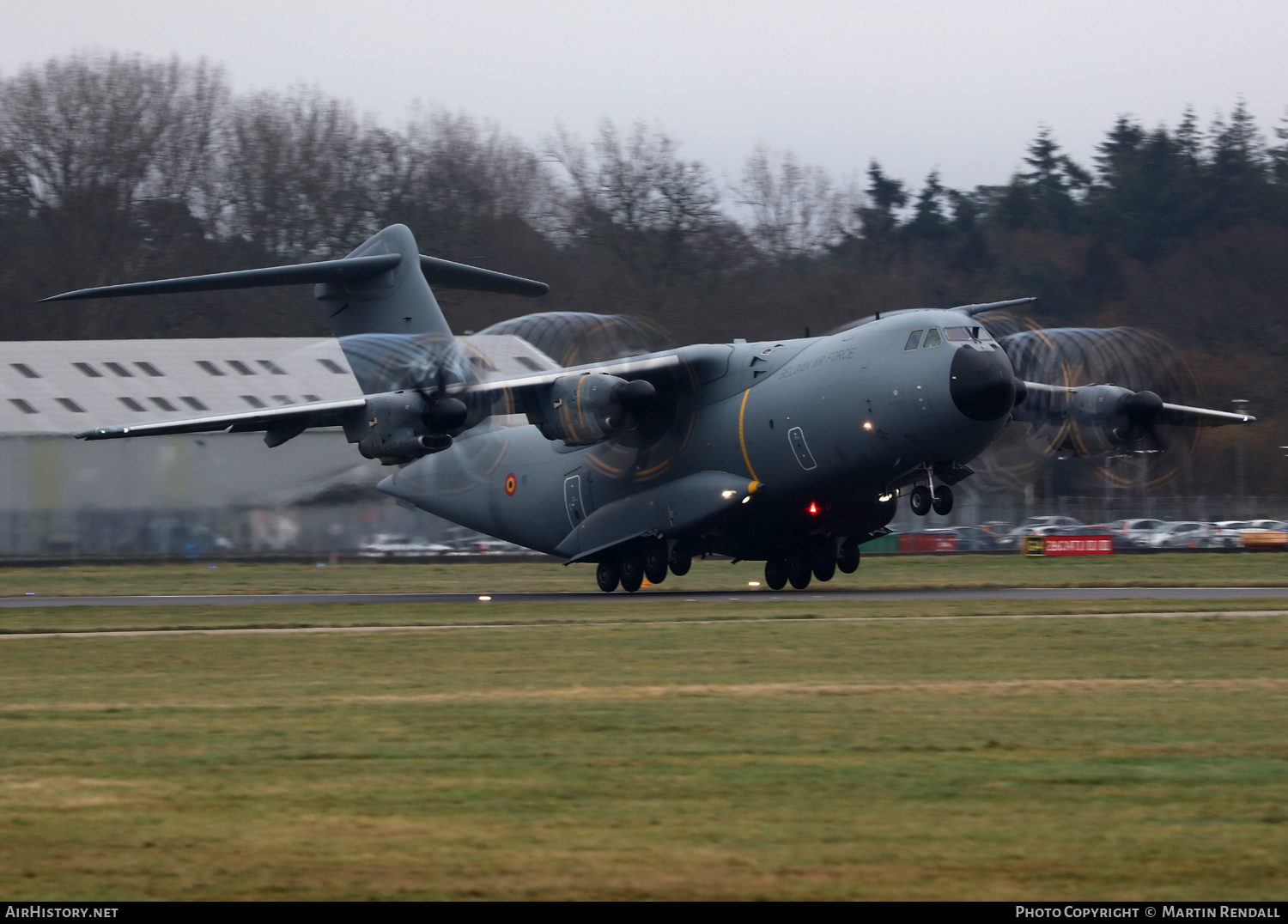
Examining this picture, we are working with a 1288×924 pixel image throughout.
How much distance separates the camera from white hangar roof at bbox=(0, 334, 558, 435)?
51.3 metres

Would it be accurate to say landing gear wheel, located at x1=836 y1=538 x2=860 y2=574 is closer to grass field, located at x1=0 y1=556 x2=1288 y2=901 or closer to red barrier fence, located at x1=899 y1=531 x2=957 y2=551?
grass field, located at x1=0 y1=556 x2=1288 y2=901

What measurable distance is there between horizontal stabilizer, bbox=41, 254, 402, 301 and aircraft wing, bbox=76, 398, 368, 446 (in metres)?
2.59

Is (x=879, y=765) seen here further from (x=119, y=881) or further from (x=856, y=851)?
(x=119, y=881)

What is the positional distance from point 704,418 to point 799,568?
14.6ft

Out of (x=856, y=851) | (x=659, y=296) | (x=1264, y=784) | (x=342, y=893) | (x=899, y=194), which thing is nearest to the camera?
(x=342, y=893)

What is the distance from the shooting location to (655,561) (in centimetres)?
3123

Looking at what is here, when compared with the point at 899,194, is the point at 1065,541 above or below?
below

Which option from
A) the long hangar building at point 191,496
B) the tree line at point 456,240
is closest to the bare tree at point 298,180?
the tree line at point 456,240

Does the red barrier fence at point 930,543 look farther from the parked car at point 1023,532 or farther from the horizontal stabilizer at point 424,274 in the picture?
the horizontal stabilizer at point 424,274

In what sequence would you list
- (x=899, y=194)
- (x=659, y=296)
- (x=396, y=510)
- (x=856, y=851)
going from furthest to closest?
(x=899, y=194)
(x=659, y=296)
(x=396, y=510)
(x=856, y=851)

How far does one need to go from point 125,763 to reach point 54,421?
4309 cm

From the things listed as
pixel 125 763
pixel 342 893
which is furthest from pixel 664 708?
pixel 342 893

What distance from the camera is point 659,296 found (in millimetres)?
63875

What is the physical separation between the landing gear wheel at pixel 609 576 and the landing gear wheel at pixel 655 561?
1051mm
